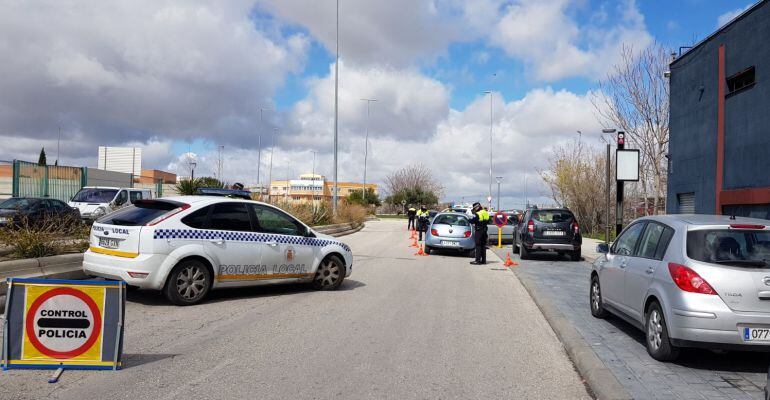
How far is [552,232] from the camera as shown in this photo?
17609 mm

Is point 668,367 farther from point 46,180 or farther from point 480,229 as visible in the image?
point 46,180

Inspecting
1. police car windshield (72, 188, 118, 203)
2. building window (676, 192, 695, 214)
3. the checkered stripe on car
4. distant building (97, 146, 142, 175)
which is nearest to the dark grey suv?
building window (676, 192, 695, 214)

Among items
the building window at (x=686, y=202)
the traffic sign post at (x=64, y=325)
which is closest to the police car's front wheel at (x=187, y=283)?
the traffic sign post at (x=64, y=325)

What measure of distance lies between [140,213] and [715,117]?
1717 centimetres

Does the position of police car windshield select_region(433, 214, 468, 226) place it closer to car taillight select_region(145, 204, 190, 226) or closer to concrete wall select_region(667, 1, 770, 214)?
concrete wall select_region(667, 1, 770, 214)

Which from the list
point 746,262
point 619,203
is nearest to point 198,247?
point 746,262

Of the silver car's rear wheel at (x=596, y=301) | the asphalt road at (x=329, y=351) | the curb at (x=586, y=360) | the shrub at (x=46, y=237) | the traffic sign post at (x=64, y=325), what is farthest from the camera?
the shrub at (x=46, y=237)

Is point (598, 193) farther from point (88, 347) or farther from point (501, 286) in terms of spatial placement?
point (88, 347)

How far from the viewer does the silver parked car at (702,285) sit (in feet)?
17.7

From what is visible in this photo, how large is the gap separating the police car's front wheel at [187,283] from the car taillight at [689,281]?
6.20 meters

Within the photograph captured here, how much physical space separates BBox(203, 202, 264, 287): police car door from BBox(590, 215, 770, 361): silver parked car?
5481 millimetres

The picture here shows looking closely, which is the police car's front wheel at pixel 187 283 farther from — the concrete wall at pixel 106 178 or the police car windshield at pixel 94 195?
the concrete wall at pixel 106 178

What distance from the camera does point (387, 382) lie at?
5.18 metres

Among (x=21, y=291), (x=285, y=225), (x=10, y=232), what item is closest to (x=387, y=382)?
(x=21, y=291)
